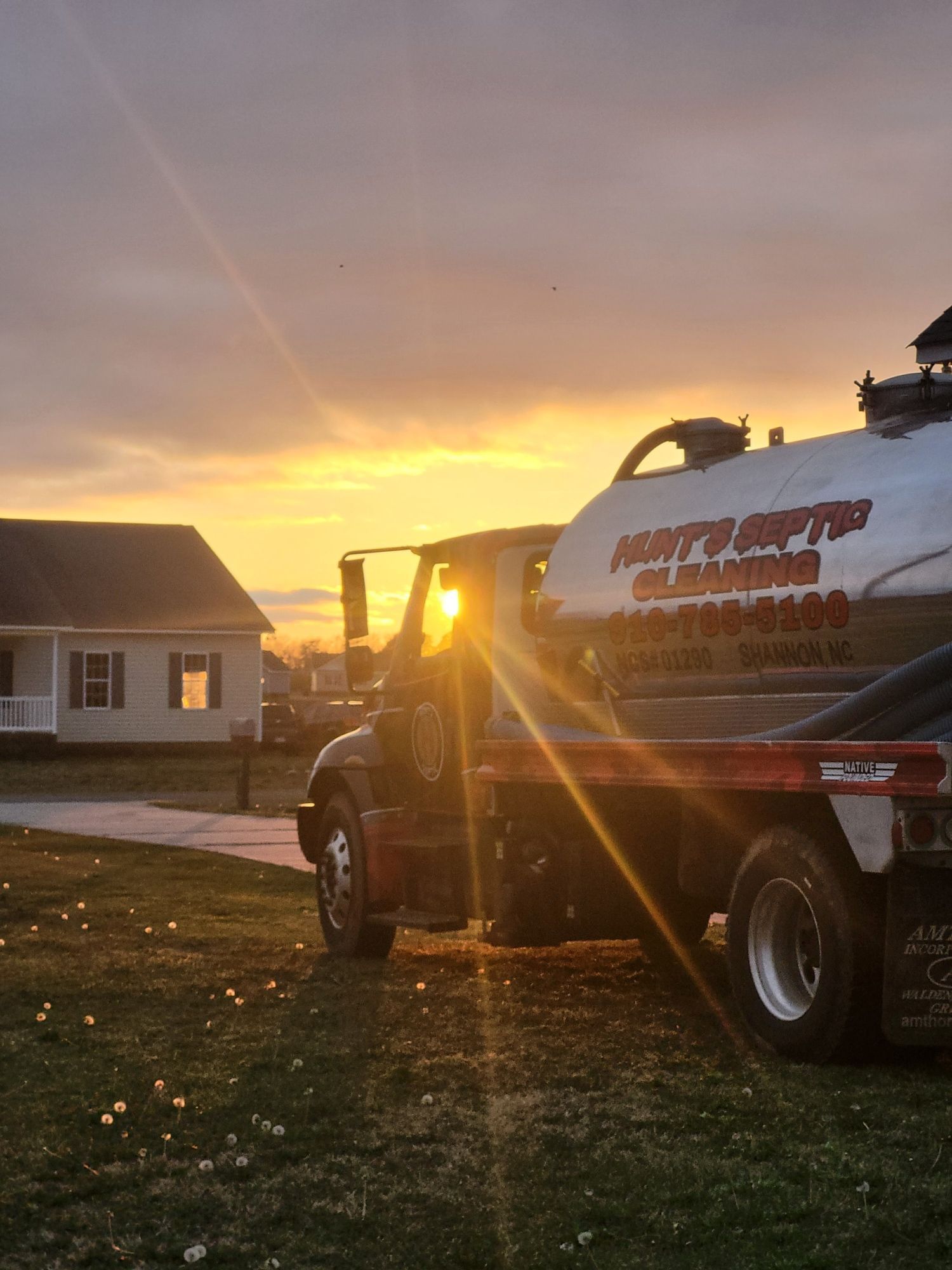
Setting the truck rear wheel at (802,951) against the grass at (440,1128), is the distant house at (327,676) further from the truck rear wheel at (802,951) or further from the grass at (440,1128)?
the truck rear wheel at (802,951)

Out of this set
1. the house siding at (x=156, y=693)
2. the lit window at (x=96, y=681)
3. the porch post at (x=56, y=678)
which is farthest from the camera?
the lit window at (x=96, y=681)

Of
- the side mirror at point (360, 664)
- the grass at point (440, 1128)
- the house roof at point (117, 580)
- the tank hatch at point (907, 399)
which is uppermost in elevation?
Result: the house roof at point (117, 580)

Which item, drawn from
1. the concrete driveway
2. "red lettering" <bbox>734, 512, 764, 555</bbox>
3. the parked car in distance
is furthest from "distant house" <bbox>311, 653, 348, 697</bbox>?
"red lettering" <bbox>734, 512, 764, 555</bbox>

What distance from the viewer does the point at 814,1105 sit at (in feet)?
23.6

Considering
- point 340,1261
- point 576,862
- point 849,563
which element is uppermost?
point 849,563

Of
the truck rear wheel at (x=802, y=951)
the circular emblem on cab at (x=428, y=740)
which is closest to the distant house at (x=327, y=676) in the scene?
the circular emblem on cab at (x=428, y=740)

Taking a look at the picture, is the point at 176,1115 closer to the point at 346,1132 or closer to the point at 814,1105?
the point at 346,1132

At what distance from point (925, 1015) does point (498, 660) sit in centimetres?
463

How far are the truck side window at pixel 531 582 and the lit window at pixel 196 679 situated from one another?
3691 centimetres

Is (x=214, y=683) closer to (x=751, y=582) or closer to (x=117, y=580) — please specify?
(x=117, y=580)

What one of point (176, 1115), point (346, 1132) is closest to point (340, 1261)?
point (346, 1132)

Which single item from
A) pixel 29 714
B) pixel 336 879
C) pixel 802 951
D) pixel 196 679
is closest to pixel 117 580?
pixel 196 679

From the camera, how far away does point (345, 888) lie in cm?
1259

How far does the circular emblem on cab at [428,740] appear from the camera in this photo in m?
11.9
